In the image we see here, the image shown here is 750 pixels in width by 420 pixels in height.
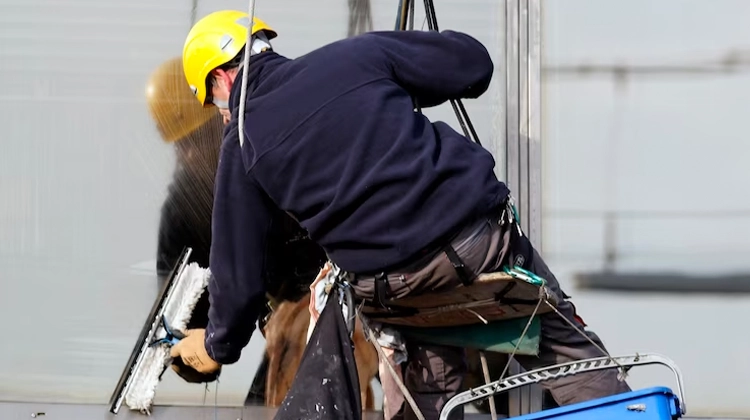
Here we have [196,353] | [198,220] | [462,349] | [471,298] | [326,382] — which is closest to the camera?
[326,382]

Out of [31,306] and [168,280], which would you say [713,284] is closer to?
[168,280]

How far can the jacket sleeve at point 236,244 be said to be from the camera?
2559 mm

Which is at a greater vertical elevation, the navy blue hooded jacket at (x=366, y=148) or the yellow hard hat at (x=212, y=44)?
the yellow hard hat at (x=212, y=44)

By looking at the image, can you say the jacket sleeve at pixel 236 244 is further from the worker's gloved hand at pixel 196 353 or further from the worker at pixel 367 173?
the worker's gloved hand at pixel 196 353

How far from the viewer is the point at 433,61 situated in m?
2.48

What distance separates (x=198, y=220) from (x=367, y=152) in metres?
1.18

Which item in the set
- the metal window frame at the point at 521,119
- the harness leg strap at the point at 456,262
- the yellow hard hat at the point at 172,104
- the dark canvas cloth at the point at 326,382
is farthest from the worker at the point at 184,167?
the harness leg strap at the point at 456,262

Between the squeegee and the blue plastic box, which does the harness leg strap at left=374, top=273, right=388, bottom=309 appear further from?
the squeegee

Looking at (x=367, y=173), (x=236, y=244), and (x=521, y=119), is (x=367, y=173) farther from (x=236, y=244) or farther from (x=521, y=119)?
(x=521, y=119)

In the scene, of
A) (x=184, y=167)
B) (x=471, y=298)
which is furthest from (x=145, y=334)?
(x=471, y=298)

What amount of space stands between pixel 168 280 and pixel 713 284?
1824mm

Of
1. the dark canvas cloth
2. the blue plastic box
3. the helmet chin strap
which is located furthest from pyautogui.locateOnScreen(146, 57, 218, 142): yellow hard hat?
the blue plastic box

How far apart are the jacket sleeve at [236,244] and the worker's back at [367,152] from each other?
0.33 feet

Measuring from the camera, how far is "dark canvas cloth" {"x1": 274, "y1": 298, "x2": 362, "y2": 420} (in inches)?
90.4
